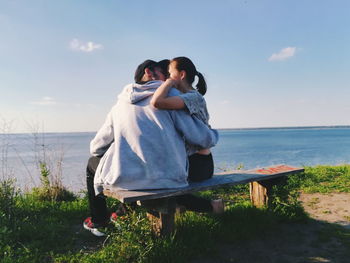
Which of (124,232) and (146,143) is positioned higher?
(146,143)

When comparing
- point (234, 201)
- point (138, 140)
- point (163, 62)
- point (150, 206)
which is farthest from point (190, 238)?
point (234, 201)

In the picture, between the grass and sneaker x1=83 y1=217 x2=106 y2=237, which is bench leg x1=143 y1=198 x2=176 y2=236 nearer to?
the grass

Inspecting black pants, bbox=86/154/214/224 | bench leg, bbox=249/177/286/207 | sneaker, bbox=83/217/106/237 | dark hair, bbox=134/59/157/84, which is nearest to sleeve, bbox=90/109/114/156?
black pants, bbox=86/154/214/224

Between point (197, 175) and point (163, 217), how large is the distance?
0.52 meters

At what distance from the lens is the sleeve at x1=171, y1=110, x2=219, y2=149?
254cm

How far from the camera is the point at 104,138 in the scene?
8.84 ft

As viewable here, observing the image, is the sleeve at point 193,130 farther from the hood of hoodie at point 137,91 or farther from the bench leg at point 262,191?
the bench leg at point 262,191

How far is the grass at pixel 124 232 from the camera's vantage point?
2490mm

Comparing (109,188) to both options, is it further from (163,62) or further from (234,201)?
(234,201)

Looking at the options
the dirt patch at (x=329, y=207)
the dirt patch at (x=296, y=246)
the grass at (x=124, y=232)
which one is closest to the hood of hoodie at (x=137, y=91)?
the grass at (x=124, y=232)

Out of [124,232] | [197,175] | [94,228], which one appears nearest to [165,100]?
[197,175]

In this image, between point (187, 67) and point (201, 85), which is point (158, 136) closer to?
point (187, 67)

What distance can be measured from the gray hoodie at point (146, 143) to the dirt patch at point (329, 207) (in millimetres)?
2317

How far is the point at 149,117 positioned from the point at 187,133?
35cm
